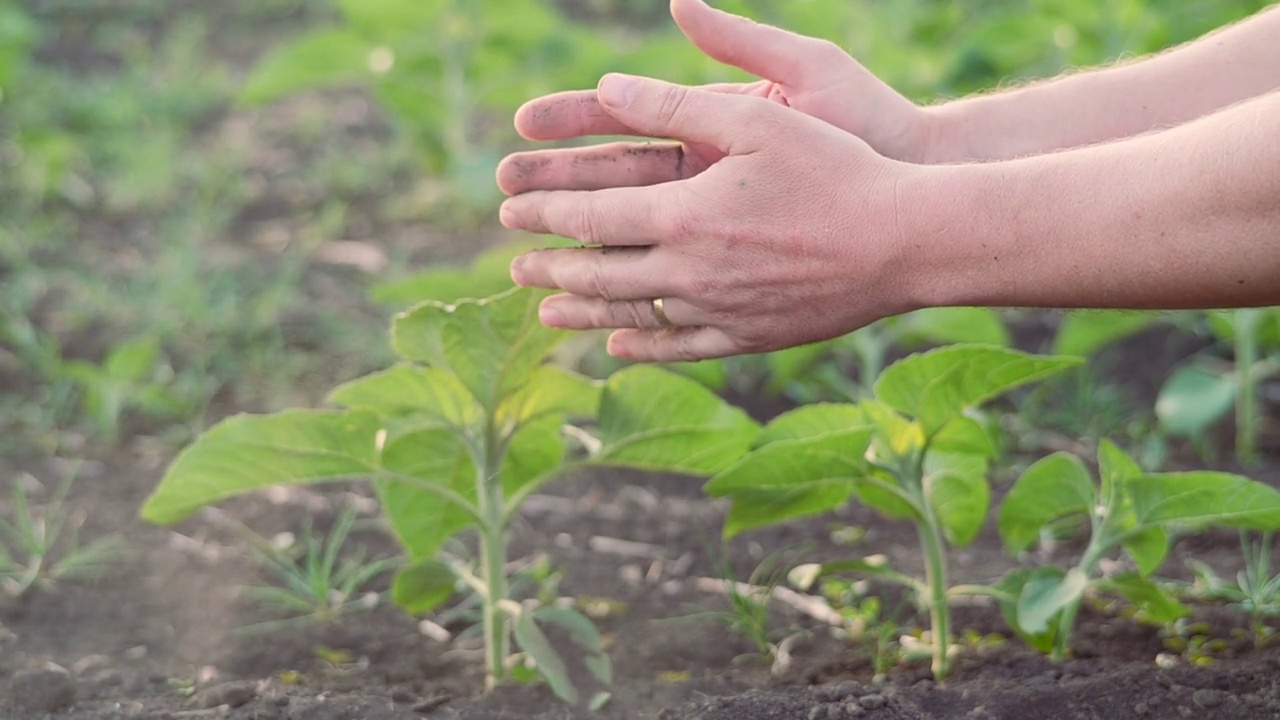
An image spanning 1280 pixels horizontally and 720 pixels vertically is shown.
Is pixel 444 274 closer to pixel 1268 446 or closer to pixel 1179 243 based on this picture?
pixel 1179 243

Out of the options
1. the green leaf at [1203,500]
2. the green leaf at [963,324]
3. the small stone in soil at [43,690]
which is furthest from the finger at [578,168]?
the green leaf at [963,324]

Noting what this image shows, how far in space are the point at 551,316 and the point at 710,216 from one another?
236mm

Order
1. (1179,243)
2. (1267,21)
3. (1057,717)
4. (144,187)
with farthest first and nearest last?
(144,187), (1267,21), (1057,717), (1179,243)

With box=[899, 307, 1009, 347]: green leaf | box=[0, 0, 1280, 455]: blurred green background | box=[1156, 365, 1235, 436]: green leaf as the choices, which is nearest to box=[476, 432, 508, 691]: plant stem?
box=[899, 307, 1009, 347]: green leaf

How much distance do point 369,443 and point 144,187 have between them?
2628mm

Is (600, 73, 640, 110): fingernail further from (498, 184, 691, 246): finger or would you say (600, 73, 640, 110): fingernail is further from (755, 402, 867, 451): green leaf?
(755, 402, 867, 451): green leaf

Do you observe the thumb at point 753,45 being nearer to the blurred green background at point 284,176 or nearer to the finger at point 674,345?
the finger at point 674,345

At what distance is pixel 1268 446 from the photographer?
274 centimetres

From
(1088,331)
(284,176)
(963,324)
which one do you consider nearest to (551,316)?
(963,324)

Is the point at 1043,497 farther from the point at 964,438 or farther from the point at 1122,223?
the point at 1122,223

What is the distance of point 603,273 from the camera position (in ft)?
5.50

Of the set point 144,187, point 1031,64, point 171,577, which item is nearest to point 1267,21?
point 171,577

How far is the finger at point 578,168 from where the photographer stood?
1798 millimetres

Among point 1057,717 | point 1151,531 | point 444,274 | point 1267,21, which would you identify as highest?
point 1267,21
